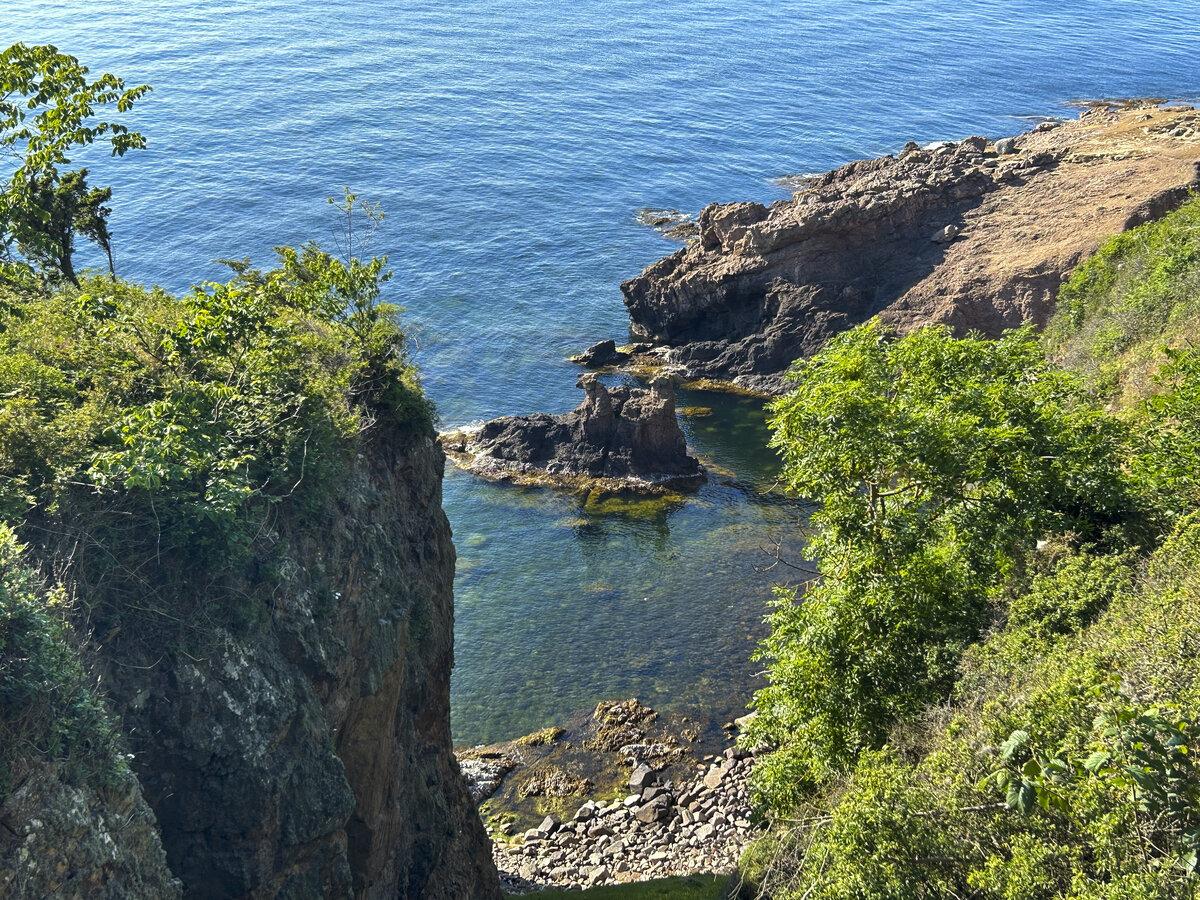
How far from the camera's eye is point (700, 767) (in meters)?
35.4

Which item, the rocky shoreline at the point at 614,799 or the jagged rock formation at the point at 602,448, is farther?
the jagged rock formation at the point at 602,448

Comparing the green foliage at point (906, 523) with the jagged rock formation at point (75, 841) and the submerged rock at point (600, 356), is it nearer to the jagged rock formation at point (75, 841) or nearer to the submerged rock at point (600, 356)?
the jagged rock formation at point (75, 841)

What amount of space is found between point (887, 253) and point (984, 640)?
1964 inches

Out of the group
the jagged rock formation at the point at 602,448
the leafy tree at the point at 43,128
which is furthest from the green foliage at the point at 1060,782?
the jagged rock formation at the point at 602,448

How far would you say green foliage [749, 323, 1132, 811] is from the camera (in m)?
21.0

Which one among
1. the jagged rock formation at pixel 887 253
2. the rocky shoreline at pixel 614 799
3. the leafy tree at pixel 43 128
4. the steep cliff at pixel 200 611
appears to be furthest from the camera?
the jagged rock formation at pixel 887 253

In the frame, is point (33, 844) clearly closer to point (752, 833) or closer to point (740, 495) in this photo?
point (752, 833)

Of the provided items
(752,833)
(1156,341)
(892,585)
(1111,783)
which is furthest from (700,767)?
(1111,783)

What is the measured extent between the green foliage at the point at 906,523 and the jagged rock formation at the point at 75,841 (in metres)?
13.4

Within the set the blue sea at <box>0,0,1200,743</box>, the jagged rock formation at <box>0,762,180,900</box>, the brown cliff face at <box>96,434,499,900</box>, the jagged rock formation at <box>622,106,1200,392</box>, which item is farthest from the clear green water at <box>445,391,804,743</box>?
the jagged rock formation at <box>0,762,180,900</box>

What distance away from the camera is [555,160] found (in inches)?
3841

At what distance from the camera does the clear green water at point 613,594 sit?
1558 inches

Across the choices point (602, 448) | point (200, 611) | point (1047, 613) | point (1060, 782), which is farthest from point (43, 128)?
point (602, 448)

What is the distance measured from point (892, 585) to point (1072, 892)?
9538mm
